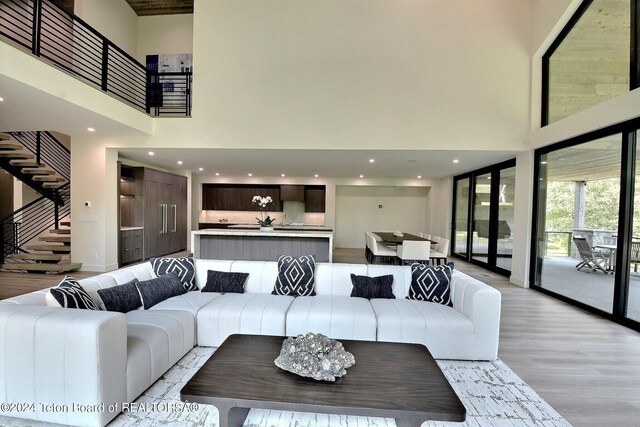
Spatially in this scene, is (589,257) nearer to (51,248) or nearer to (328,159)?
(328,159)

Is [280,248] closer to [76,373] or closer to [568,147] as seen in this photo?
[76,373]

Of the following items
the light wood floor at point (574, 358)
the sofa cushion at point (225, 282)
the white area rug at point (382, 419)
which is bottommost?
the light wood floor at point (574, 358)

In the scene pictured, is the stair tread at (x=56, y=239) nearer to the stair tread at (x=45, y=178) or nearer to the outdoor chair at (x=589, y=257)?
the stair tread at (x=45, y=178)

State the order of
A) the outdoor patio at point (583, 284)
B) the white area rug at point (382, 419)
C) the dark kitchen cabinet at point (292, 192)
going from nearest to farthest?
the white area rug at point (382, 419) → the outdoor patio at point (583, 284) → the dark kitchen cabinet at point (292, 192)

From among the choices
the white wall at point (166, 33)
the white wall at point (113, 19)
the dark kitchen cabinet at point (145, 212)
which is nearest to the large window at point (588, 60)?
the white wall at point (166, 33)

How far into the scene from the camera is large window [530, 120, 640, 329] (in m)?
3.78

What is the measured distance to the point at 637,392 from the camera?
2359mm

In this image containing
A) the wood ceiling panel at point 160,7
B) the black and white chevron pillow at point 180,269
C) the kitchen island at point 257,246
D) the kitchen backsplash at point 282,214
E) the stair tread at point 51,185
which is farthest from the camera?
the kitchen backsplash at point 282,214

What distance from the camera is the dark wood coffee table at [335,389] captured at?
1442mm

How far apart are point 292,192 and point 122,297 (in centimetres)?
803

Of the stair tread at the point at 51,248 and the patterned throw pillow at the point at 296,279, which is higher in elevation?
the patterned throw pillow at the point at 296,279

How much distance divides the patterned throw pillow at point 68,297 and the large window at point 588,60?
636 centimetres

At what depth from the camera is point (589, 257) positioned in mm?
4480

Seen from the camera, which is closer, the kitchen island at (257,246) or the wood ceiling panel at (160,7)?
the kitchen island at (257,246)
